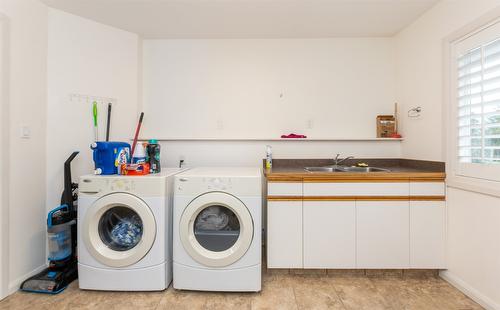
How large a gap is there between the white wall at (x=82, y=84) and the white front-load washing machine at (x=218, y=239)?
3.87 ft

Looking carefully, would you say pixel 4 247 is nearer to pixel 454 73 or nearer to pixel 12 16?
pixel 12 16

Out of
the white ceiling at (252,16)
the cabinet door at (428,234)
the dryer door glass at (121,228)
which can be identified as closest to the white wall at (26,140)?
the white ceiling at (252,16)

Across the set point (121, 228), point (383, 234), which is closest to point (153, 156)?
point (121, 228)

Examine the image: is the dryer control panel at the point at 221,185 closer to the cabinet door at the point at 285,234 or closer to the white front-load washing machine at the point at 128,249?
the white front-load washing machine at the point at 128,249

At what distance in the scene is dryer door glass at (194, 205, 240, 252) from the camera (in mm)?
1705

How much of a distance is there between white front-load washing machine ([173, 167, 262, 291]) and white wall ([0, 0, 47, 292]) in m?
1.20

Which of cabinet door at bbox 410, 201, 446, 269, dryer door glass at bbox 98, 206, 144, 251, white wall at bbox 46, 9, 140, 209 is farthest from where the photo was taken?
white wall at bbox 46, 9, 140, 209

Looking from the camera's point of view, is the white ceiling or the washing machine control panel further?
the white ceiling

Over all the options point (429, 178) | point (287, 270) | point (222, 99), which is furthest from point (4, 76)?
point (429, 178)

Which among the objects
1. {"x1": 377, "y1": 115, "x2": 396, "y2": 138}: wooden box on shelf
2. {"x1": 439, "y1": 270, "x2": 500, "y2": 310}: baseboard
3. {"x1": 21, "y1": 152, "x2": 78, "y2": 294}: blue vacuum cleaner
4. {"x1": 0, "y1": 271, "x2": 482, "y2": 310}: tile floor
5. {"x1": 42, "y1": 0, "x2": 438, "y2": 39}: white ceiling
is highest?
{"x1": 42, "y1": 0, "x2": 438, "y2": 39}: white ceiling

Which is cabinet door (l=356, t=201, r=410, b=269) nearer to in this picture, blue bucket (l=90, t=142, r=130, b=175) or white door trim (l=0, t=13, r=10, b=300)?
blue bucket (l=90, t=142, r=130, b=175)

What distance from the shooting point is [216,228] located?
1756 mm

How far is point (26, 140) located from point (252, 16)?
2.13 meters

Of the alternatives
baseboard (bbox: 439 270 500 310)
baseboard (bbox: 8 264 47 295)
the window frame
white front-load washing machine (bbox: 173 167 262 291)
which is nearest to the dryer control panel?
white front-load washing machine (bbox: 173 167 262 291)
